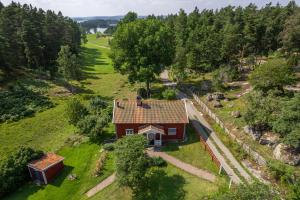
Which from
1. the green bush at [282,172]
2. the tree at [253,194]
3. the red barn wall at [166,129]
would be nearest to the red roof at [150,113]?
the red barn wall at [166,129]

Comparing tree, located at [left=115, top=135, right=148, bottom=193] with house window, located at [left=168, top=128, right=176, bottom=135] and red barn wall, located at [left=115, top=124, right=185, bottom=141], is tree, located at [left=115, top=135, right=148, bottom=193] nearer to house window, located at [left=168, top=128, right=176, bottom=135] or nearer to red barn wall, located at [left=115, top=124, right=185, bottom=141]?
red barn wall, located at [left=115, top=124, right=185, bottom=141]

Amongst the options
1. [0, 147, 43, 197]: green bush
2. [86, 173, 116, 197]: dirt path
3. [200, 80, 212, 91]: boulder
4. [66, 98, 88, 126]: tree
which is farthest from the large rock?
Result: [0, 147, 43, 197]: green bush

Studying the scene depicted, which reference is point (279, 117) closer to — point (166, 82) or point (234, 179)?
point (234, 179)

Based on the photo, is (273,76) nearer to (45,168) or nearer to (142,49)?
(142,49)

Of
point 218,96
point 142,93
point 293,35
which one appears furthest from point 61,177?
point 293,35

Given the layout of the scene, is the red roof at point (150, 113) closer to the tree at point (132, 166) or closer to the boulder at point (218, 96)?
the tree at point (132, 166)

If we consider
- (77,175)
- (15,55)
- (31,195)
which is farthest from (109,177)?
(15,55)
